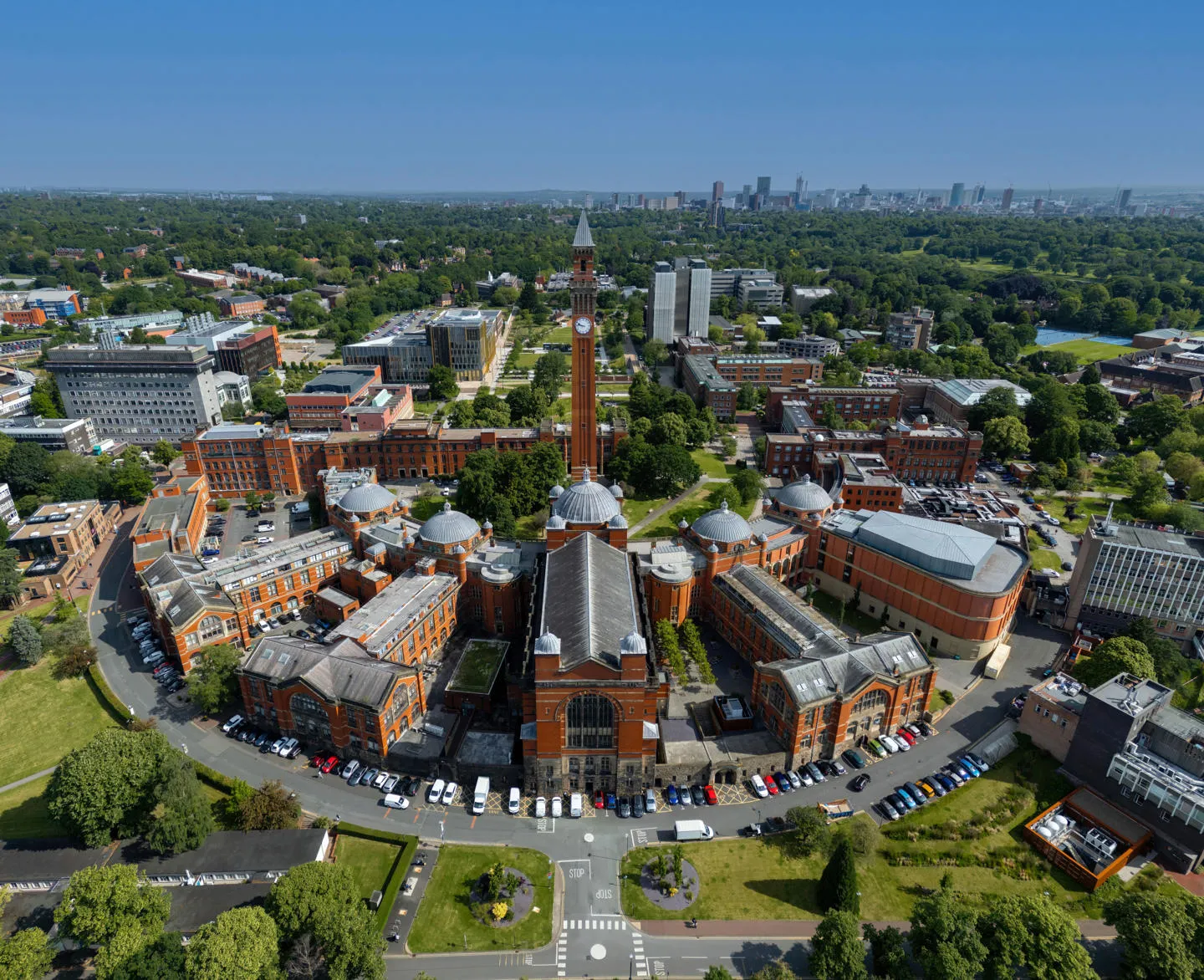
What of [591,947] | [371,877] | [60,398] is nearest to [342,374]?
[60,398]

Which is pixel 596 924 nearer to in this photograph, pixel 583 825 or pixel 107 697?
pixel 583 825

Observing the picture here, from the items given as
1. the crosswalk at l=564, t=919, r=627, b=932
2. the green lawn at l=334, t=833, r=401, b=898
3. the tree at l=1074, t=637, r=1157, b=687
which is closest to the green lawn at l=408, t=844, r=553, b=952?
the crosswalk at l=564, t=919, r=627, b=932

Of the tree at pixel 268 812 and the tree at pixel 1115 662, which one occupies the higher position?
the tree at pixel 1115 662

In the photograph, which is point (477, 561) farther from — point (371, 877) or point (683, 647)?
point (371, 877)

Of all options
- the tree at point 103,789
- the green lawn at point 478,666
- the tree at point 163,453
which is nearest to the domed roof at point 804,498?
the green lawn at point 478,666

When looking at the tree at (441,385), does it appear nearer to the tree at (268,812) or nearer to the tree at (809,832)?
the tree at (268,812)

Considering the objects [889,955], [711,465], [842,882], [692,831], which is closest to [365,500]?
[692,831]
